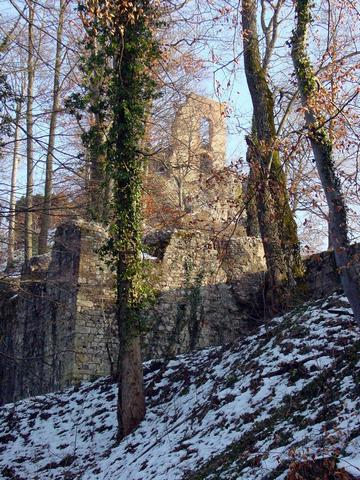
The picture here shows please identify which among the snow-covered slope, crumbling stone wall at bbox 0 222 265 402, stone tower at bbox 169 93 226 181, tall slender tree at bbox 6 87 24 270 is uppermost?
stone tower at bbox 169 93 226 181

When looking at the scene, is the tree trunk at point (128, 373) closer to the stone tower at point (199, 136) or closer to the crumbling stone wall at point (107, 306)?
the crumbling stone wall at point (107, 306)

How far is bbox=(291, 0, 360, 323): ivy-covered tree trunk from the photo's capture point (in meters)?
6.03

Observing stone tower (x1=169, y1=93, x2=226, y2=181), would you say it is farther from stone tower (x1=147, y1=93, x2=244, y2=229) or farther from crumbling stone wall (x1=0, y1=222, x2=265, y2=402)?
crumbling stone wall (x1=0, y1=222, x2=265, y2=402)

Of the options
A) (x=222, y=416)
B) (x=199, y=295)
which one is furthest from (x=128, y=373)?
(x=199, y=295)

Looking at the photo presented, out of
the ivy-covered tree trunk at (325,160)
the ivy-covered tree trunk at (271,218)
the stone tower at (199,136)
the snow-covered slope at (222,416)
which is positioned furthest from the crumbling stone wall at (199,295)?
the stone tower at (199,136)

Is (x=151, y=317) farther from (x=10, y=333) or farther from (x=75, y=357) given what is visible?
(x=10, y=333)

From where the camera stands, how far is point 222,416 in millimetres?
7562

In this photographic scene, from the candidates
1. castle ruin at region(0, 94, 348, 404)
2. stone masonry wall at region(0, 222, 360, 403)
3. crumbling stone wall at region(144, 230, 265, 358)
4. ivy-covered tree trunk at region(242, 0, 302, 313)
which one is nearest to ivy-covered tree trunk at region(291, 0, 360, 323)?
ivy-covered tree trunk at region(242, 0, 302, 313)

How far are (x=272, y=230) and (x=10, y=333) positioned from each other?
7304 mm

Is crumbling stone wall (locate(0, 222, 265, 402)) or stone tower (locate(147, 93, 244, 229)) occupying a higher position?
stone tower (locate(147, 93, 244, 229))

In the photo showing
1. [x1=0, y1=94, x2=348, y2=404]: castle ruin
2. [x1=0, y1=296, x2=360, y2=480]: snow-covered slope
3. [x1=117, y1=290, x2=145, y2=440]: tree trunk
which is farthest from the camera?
[x1=0, y1=94, x2=348, y2=404]: castle ruin

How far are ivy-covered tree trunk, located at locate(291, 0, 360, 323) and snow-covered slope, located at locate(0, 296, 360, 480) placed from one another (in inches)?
41.8

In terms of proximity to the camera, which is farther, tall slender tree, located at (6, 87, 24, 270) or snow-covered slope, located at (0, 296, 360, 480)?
tall slender tree, located at (6, 87, 24, 270)

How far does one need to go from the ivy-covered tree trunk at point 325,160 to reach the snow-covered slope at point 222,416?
1.06 metres
